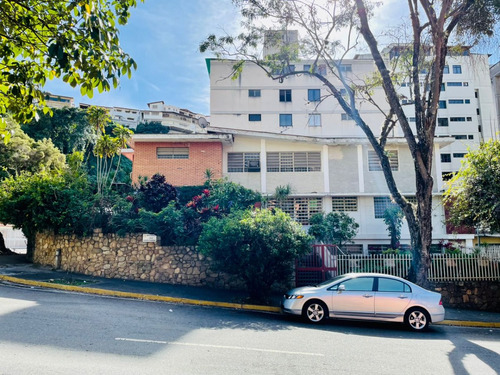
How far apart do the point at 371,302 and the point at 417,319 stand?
4.06 feet

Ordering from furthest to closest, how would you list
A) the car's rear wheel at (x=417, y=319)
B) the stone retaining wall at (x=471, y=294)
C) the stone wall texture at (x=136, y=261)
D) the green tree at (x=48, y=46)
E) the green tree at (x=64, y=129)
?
the green tree at (x=64, y=129) < the stone wall texture at (x=136, y=261) < the stone retaining wall at (x=471, y=294) < the car's rear wheel at (x=417, y=319) < the green tree at (x=48, y=46)

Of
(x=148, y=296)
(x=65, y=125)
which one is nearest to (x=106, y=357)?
(x=148, y=296)

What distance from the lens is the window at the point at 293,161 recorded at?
67.3ft

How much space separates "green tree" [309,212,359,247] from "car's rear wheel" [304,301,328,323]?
745 centimetres

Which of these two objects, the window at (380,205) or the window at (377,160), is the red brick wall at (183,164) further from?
the window at (380,205)

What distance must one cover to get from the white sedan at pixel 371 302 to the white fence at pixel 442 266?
3523 millimetres

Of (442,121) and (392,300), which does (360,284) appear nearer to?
(392,300)

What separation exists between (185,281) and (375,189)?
11.9 meters

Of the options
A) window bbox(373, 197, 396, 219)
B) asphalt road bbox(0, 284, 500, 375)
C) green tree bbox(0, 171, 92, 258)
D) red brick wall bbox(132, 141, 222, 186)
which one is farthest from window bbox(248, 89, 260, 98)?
asphalt road bbox(0, 284, 500, 375)

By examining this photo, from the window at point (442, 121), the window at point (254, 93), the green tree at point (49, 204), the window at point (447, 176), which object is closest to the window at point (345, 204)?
the window at point (447, 176)

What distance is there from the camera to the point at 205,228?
11.9 m

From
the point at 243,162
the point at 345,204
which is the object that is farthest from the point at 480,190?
the point at 243,162

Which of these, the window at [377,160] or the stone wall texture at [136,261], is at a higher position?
the window at [377,160]

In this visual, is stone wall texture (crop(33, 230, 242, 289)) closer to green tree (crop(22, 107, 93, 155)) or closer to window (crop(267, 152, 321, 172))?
window (crop(267, 152, 321, 172))
